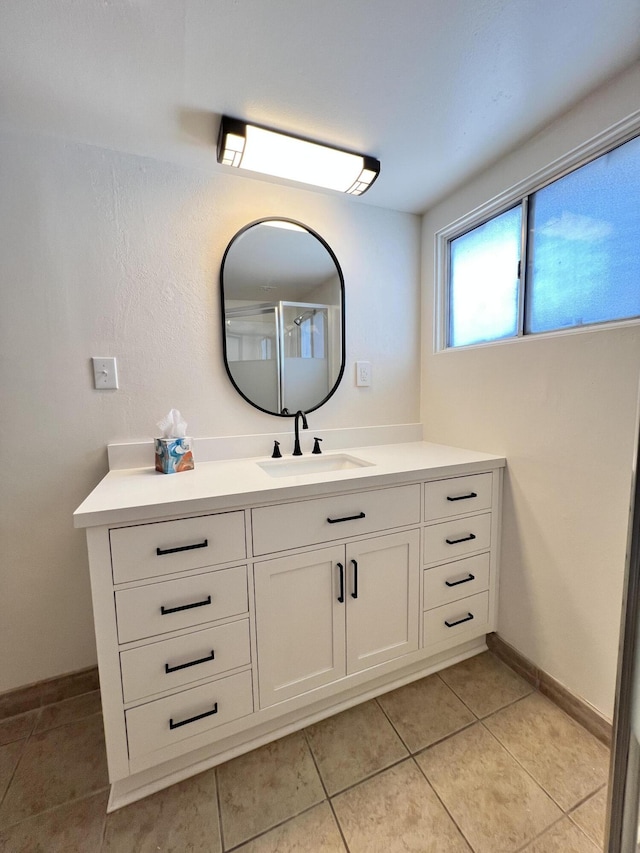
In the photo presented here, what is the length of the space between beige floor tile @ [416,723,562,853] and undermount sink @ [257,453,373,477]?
3.31ft

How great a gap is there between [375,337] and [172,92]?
3.97 ft

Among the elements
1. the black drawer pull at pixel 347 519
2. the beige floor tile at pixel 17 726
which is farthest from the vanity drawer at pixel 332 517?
the beige floor tile at pixel 17 726

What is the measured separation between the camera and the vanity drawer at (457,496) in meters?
1.38

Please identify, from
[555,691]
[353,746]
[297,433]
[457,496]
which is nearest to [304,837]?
[353,746]

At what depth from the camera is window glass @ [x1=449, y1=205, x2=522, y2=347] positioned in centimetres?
151

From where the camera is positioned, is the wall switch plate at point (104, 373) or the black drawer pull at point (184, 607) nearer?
the black drawer pull at point (184, 607)

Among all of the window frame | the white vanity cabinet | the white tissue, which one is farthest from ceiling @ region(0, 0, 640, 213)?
the white vanity cabinet

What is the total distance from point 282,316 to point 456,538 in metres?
1.24

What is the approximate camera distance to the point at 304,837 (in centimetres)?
95

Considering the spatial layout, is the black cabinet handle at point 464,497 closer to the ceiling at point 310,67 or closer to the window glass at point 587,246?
the window glass at point 587,246

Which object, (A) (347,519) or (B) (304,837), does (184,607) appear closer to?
(A) (347,519)

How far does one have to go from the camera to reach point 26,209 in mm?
1257

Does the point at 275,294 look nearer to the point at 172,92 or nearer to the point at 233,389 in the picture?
the point at 233,389

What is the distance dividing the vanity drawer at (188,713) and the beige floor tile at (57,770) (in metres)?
0.29
